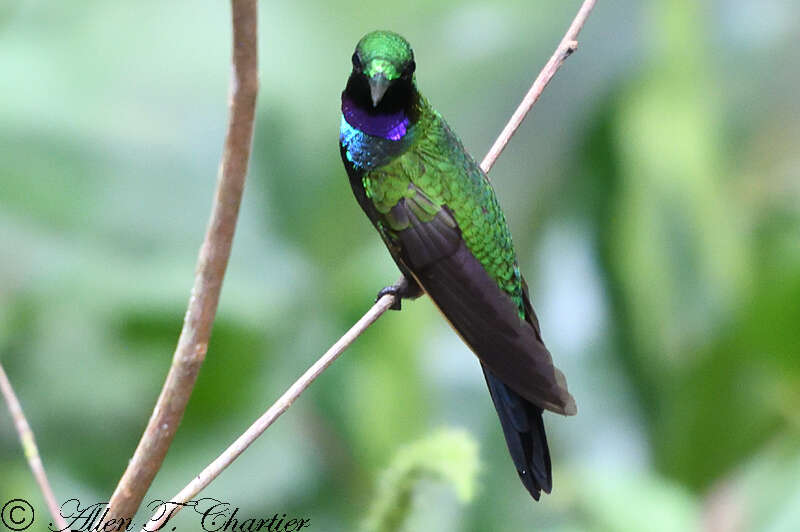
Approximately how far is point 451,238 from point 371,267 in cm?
78

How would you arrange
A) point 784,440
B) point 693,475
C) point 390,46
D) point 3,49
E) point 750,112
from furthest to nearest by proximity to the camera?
point 750,112, point 3,49, point 693,475, point 784,440, point 390,46

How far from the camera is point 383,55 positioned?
138cm

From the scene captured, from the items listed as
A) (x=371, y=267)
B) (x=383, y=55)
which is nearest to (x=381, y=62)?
(x=383, y=55)

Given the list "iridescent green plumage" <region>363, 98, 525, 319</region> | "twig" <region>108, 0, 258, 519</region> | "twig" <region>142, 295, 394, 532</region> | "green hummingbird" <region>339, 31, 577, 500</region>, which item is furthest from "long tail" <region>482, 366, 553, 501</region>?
"twig" <region>108, 0, 258, 519</region>

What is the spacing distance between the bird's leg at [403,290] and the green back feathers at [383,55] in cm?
38

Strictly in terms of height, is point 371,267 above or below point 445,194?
below

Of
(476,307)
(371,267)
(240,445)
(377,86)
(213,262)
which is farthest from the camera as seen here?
(371,267)

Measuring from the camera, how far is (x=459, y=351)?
8.13 ft

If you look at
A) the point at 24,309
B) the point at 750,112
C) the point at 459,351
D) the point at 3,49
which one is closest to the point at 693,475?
the point at 459,351

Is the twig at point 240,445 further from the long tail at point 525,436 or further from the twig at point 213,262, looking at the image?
the long tail at point 525,436

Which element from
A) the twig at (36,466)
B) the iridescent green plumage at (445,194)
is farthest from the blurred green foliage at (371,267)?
the twig at (36,466)

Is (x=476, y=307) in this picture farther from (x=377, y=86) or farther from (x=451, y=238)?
(x=377, y=86)

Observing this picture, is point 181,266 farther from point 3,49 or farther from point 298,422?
point 3,49

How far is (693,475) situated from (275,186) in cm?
117
